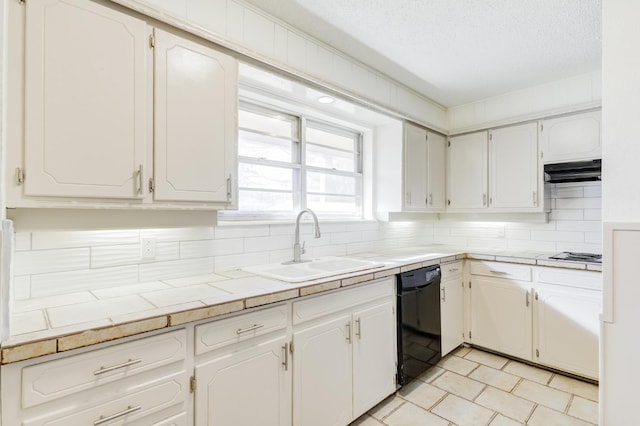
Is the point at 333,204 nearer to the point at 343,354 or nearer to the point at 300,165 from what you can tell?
the point at 300,165

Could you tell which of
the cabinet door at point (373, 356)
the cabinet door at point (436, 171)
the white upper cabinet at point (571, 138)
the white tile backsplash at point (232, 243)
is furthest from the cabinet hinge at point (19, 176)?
the white upper cabinet at point (571, 138)

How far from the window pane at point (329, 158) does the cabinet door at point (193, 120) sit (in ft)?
3.68

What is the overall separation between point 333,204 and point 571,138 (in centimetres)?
208

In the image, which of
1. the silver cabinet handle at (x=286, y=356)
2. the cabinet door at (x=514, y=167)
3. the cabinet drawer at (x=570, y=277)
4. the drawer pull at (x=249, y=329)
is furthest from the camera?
the cabinet door at (x=514, y=167)

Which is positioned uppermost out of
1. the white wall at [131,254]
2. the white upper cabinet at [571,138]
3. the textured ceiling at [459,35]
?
the textured ceiling at [459,35]

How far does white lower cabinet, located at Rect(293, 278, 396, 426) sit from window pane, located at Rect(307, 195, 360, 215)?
3.09ft

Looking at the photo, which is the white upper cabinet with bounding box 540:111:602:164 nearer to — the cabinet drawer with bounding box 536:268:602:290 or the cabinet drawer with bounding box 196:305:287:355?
the cabinet drawer with bounding box 536:268:602:290

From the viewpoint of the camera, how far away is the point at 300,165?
2.60 metres

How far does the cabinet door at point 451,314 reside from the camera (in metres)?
2.70

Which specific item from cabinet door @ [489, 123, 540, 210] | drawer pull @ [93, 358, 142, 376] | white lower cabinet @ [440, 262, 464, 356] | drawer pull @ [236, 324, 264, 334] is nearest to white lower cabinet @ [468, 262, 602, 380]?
white lower cabinet @ [440, 262, 464, 356]

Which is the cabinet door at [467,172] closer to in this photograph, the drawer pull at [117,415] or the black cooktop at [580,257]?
the black cooktop at [580,257]

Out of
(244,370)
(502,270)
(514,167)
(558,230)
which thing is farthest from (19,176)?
(558,230)

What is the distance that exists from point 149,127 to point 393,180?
→ 2147 millimetres

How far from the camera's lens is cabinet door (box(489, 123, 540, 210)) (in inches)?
116
